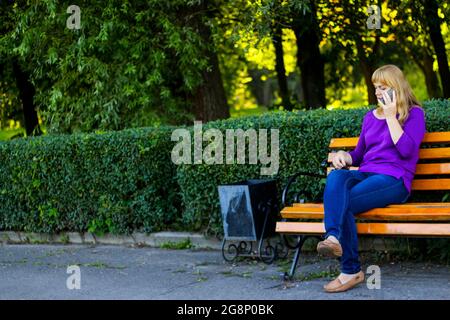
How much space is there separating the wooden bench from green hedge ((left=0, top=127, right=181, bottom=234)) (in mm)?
2249

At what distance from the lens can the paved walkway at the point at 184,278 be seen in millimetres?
6367

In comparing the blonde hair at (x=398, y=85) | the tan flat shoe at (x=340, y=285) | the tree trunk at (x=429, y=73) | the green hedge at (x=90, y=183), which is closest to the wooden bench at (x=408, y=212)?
A: the tan flat shoe at (x=340, y=285)

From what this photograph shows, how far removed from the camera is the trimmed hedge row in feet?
25.8

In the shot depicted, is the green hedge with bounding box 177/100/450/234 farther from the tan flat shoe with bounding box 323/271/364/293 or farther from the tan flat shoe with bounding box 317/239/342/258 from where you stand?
the tan flat shoe with bounding box 317/239/342/258

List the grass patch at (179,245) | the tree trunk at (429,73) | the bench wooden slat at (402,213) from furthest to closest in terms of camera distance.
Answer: the tree trunk at (429,73) < the grass patch at (179,245) < the bench wooden slat at (402,213)

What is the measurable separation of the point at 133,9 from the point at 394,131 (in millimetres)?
6134

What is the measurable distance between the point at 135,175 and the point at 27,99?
19.9 feet

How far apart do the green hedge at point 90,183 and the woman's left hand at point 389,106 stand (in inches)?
121

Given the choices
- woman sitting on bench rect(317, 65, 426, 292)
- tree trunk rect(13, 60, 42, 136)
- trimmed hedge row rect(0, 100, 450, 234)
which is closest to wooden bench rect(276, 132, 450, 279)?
woman sitting on bench rect(317, 65, 426, 292)

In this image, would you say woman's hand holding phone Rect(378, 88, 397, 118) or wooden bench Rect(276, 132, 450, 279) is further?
woman's hand holding phone Rect(378, 88, 397, 118)

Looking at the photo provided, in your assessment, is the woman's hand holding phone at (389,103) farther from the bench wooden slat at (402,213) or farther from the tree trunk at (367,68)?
the tree trunk at (367,68)
